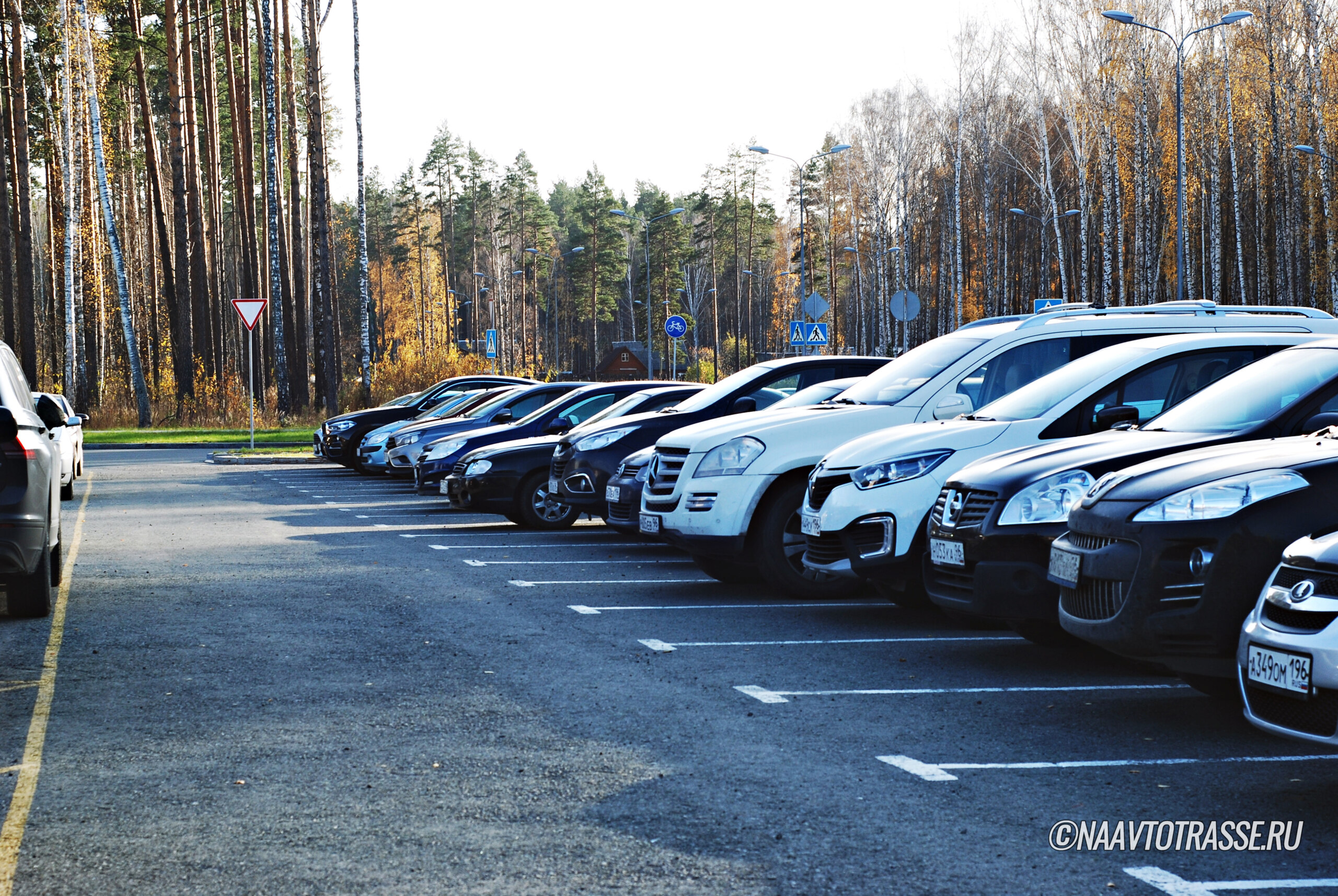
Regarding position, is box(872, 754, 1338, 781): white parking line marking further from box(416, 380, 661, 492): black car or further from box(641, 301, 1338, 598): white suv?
box(416, 380, 661, 492): black car

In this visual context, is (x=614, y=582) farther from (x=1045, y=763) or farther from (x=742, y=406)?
(x=1045, y=763)

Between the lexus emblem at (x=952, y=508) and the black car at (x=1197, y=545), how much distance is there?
1.45 metres

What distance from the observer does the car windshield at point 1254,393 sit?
22.2 feet

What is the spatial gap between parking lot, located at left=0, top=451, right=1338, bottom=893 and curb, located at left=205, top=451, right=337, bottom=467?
17.8 metres

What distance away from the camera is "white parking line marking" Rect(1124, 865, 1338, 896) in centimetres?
398

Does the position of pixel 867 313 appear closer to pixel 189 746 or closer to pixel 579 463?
pixel 579 463

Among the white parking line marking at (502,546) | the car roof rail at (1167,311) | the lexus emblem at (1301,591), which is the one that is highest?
the car roof rail at (1167,311)

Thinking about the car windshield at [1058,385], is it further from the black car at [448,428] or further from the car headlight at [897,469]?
the black car at [448,428]

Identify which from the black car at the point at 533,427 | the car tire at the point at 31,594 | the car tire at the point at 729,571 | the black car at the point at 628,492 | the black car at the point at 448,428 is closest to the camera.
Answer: the car tire at the point at 31,594

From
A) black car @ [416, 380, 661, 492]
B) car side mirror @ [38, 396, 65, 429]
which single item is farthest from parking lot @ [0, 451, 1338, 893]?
black car @ [416, 380, 661, 492]

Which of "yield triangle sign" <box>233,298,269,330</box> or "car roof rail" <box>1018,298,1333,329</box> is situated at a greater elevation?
"yield triangle sign" <box>233,298,269,330</box>

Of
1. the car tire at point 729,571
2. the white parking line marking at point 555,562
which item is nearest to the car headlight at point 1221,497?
the car tire at point 729,571

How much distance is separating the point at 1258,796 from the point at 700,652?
346 cm

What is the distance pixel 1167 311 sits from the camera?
10.7 m
